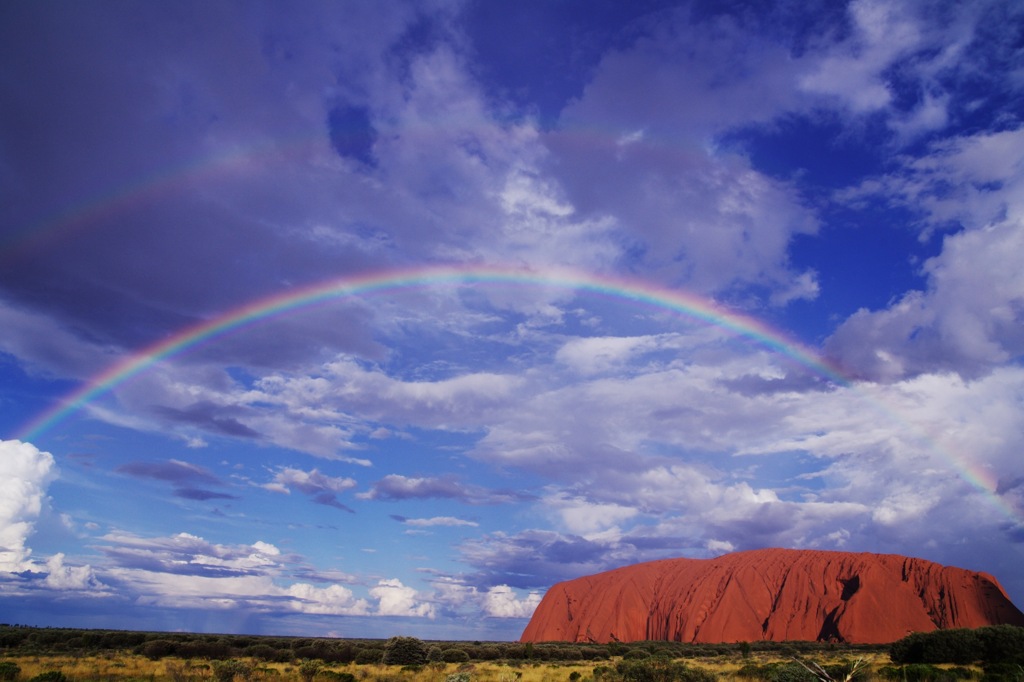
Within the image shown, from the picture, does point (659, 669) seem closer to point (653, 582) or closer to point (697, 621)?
point (697, 621)

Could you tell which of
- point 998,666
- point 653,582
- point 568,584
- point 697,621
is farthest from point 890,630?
point 998,666

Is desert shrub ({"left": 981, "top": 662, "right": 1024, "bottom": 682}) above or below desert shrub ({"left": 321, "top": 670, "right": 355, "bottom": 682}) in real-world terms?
above

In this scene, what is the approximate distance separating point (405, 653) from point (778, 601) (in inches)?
4814

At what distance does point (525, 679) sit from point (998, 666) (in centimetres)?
2201

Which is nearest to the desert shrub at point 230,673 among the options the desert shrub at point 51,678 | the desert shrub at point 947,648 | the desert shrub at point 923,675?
the desert shrub at point 51,678

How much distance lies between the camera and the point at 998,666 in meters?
28.9

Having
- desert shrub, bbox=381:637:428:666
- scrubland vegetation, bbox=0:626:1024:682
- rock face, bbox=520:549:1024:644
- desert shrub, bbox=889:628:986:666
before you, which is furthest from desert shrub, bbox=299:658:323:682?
rock face, bbox=520:549:1024:644

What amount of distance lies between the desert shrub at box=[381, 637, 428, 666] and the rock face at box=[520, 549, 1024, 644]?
350 feet

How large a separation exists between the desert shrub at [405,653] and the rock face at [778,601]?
4195 inches

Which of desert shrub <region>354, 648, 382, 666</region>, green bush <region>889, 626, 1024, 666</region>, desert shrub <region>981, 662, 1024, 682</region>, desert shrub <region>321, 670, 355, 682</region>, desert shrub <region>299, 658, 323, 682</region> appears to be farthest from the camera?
desert shrub <region>354, 648, 382, 666</region>

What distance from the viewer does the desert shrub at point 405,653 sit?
3769 cm

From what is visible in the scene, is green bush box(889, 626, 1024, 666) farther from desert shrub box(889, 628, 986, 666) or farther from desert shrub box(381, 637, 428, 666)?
desert shrub box(381, 637, 428, 666)

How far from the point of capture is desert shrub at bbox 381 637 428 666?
124 ft

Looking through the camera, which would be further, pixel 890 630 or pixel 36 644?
pixel 890 630
